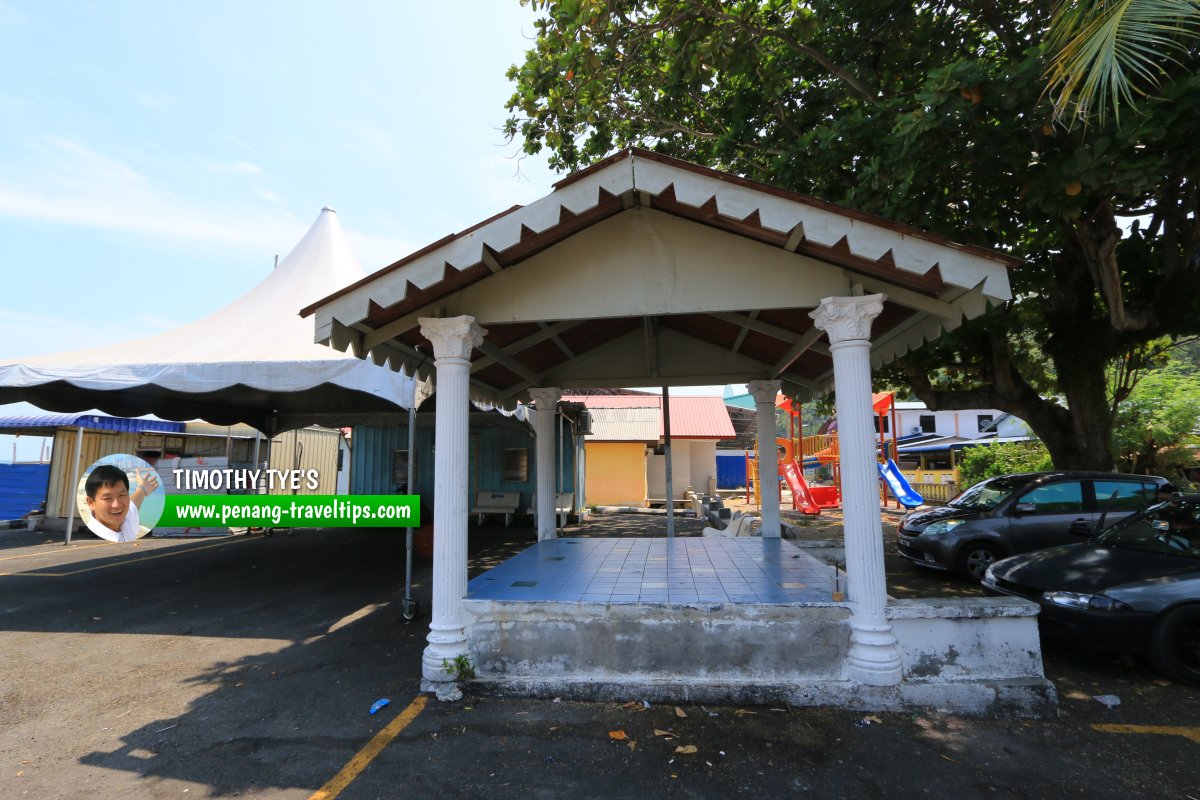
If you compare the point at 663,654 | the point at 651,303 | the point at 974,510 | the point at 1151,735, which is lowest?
the point at 1151,735

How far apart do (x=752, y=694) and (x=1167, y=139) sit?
6.43 m

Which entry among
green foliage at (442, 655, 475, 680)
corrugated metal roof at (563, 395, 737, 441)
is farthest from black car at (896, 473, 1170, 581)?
corrugated metal roof at (563, 395, 737, 441)

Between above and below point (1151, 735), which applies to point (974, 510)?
above

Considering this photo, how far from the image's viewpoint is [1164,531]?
551 centimetres

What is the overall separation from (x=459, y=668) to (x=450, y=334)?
8.62 ft

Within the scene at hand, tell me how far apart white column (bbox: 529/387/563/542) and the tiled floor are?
388mm

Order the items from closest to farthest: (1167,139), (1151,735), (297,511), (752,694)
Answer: (1151,735) → (752,694) → (1167,139) → (297,511)

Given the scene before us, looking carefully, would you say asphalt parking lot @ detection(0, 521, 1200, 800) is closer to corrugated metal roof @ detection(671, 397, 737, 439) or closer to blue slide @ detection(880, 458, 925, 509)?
blue slide @ detection(880, 458, 925, 509)

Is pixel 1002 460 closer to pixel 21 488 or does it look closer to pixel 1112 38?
pixel 1112 38

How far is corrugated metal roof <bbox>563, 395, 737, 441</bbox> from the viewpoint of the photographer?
21.9 metres

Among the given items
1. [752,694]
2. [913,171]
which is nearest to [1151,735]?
[752,694]

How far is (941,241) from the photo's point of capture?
4059 mm

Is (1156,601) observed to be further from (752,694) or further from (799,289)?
(799,289)

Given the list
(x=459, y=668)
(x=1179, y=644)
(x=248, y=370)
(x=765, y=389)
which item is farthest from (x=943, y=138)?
(x=248, y=370)
